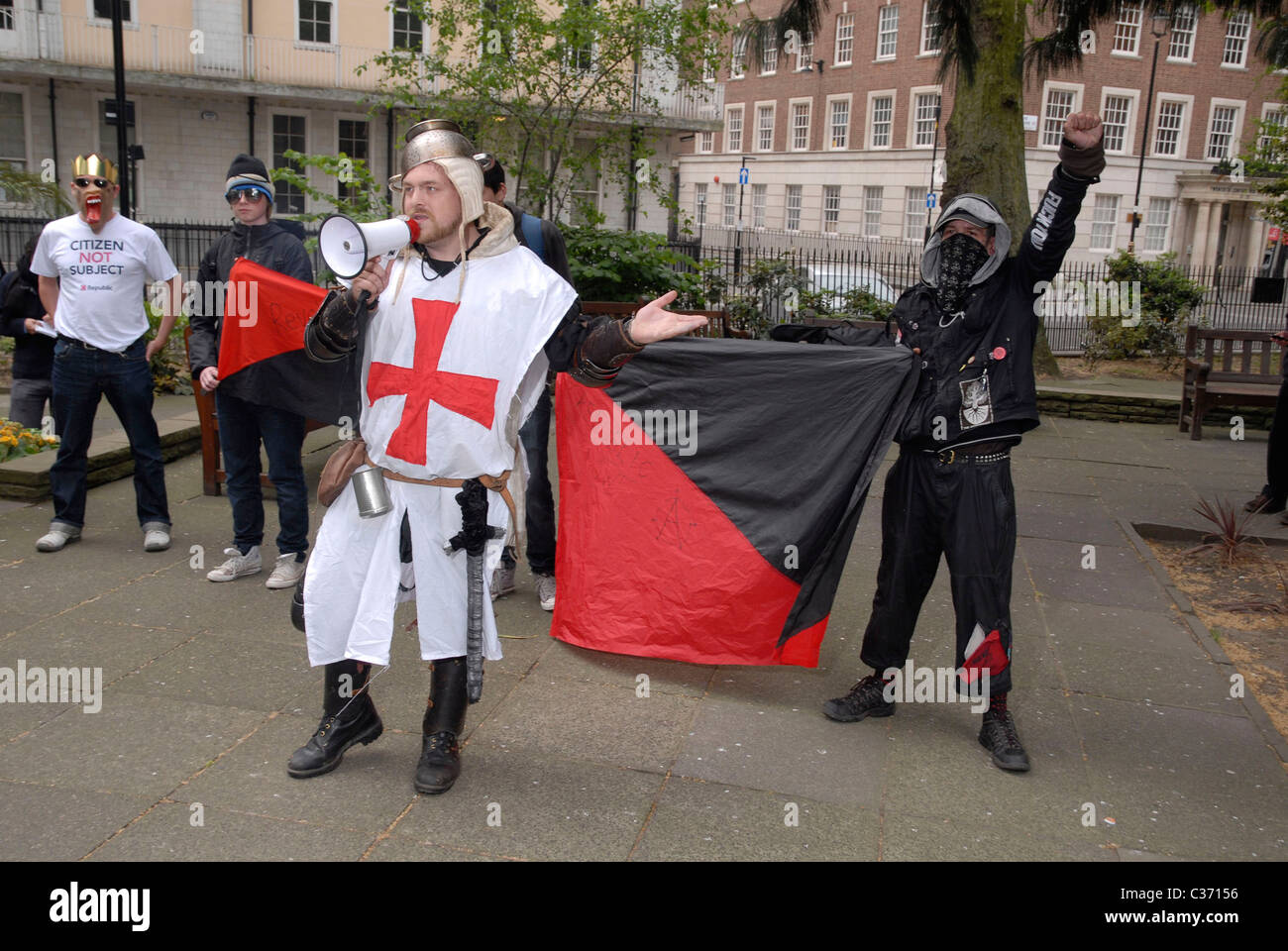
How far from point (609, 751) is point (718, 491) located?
1.29 metres

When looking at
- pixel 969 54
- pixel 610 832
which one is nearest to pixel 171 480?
pixel 610 832

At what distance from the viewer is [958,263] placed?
4121 mm

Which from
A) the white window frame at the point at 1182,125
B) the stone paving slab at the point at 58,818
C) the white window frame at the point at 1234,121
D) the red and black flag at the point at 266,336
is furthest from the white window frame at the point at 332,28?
the white window frame at the point at 1234,121

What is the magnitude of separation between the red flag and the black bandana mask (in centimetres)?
280

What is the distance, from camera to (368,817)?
3.53 meters

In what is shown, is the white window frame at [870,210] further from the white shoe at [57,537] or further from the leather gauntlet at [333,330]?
the leather gauntlet at [333,330]

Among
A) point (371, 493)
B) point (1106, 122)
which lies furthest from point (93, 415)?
point (1106, 122)

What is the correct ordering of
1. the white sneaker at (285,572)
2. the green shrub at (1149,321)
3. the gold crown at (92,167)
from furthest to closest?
1. the green shrub at (1149,321)
2. the gold crown at (92,167)
3. the white sneaker at (285,572)

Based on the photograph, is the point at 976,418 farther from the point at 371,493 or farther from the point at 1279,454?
the point at 1279,454

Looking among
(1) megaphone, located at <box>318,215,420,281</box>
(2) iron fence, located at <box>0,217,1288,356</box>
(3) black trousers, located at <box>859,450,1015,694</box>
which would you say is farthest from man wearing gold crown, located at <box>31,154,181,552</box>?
(2) iron fence, located at <box>0,217,1288,356</box>

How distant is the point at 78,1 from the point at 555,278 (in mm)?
25155

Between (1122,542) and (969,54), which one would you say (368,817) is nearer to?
(1122,542)
